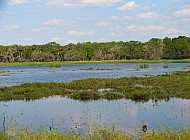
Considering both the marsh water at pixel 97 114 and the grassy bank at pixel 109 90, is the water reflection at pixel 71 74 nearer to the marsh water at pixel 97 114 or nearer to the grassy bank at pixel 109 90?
the grassy bank at pixel 109 90

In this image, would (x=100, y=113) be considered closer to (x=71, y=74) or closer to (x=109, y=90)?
(x=109, y=90)

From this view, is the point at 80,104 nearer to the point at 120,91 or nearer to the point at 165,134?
the point at 120,91

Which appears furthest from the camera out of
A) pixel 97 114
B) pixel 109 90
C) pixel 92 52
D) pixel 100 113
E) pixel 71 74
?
pixel 92 52

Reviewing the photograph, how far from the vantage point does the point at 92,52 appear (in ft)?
404

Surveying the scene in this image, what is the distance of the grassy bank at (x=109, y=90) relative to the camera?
86.0 ft

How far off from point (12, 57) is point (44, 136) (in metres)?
111

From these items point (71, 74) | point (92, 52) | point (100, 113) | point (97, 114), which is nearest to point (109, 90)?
point (100, 113)

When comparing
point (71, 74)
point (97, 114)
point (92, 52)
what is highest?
point (92, 52)

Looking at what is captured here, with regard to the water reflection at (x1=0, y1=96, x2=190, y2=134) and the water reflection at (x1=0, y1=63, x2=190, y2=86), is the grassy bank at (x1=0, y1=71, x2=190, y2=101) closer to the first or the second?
the water reflection at (x1=0, y1=96, x2=190, y2=134)

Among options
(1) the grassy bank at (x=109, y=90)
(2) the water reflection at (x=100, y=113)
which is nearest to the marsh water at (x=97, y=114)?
(2) the water reflection at (x=100, y=113)

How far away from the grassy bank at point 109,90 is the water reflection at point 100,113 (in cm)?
194

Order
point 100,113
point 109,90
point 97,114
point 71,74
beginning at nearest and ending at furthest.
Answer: point 97,114, point 100,113, point 109,90, point 71,74

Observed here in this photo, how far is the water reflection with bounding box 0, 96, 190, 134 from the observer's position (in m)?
17.1

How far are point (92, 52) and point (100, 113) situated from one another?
103441mm
